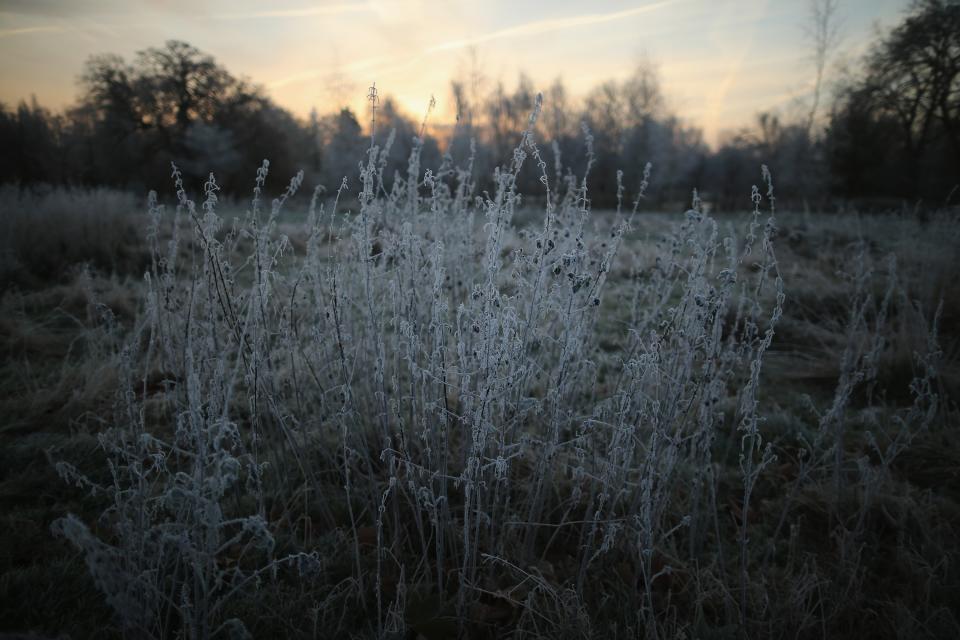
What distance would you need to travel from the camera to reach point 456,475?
2305 millimetres

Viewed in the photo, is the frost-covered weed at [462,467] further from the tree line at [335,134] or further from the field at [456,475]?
the tree line at [335,134]

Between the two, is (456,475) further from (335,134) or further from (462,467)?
(335,134)

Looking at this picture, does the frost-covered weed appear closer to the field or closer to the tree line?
the field

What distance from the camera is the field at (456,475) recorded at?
1532 mm

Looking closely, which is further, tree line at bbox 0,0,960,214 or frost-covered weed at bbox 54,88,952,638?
tree line at bbox 0,0,960,214

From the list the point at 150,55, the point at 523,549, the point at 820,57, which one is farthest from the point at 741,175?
the point at 523,549

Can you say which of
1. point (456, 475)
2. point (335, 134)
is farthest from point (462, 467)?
point (335, 134)

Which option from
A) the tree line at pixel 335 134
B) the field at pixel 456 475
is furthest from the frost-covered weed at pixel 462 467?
the tree line at pixel 335 134

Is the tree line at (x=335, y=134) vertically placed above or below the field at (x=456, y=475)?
above

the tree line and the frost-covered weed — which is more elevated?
the tree line

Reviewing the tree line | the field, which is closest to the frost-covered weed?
the field

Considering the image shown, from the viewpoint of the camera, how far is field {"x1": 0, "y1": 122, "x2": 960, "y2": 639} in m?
1.53

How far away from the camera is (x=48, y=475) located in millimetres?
2199

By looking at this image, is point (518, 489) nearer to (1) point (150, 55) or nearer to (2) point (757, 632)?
(2) point (757, 632)
